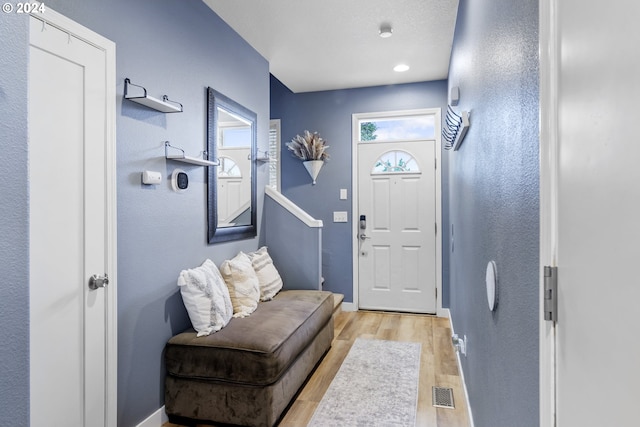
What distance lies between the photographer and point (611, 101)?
562mm

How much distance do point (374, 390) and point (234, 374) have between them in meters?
1.01

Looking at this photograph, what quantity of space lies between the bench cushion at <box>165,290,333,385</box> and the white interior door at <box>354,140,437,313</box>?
2285 millimetres

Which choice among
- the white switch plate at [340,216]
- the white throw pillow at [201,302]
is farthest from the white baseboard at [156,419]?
the white switch plate at [340,216]

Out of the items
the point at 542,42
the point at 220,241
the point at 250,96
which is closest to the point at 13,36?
the point at 542,42

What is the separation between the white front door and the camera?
519mm

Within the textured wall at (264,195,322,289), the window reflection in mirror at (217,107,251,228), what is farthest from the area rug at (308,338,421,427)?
the window reflection in mirror at (217,107,251,228)

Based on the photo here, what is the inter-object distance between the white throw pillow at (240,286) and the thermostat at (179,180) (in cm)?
66

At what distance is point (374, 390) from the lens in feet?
8.43

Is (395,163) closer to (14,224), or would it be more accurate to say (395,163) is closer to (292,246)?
(292,246)

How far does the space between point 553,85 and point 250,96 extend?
301 centimetres

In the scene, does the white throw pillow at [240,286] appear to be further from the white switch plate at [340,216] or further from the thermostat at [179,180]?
the white switch plate at [340,216]

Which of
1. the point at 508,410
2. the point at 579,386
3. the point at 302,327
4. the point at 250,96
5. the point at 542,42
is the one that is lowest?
the point at 302,327

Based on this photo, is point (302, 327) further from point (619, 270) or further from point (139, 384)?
point (619, 270)

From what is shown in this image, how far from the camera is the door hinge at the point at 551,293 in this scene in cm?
78
